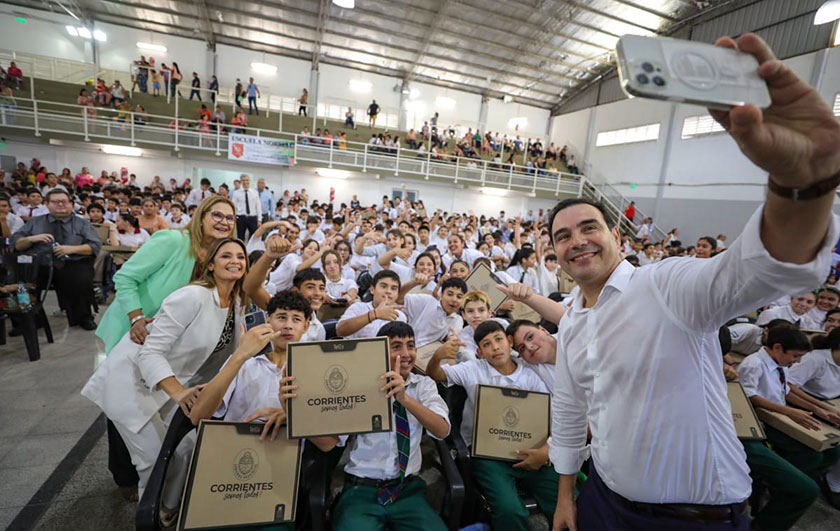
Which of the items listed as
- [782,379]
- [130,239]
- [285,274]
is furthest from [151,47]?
[782,379]

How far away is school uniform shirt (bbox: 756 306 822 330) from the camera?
4944 mm

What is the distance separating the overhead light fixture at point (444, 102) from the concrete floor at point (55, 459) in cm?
2153

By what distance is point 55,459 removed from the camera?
2.61 m

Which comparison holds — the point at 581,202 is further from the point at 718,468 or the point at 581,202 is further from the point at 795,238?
the point at 718,468

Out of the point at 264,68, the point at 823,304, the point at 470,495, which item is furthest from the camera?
the point at 264,68

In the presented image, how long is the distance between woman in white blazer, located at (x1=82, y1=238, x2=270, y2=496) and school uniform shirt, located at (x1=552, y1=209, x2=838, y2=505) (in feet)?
6.52

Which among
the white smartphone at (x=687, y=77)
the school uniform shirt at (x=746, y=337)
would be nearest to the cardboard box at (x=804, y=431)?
the school uniform shirt at (x=746, y=337)

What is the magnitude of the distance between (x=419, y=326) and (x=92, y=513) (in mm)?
2862

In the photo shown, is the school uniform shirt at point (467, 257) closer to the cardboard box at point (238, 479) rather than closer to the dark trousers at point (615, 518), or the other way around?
the cardboard box at point (238, 479)

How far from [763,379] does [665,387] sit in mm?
2871

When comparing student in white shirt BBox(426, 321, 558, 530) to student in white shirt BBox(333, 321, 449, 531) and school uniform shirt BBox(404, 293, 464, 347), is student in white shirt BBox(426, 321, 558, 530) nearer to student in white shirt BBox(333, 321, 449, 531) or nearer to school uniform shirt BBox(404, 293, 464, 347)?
student in white shirt BBox(333, 321, 449, 531)

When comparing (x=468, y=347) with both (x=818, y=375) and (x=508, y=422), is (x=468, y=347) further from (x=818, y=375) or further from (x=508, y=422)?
(x=818, y=375)

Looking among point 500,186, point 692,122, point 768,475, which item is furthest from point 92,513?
point 692,122

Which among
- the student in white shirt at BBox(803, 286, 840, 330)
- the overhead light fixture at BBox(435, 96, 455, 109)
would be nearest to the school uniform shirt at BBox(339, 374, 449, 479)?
the student in white shirt at BBox(803, 286, 840, 330)
